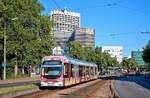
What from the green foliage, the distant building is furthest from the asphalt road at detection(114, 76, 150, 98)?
the green foliage

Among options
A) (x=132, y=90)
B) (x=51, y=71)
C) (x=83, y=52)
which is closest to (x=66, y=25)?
(x=132, y=90)

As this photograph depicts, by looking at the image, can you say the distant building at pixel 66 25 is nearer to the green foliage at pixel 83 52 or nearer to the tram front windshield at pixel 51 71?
the green foliage at pixel 83 52

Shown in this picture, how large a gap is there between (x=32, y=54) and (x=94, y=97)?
2372 inches

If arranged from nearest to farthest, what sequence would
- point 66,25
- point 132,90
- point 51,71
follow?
point 51,71 → point 132,90 → point 66,25

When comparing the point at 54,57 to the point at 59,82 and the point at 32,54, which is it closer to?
the point at 59,82

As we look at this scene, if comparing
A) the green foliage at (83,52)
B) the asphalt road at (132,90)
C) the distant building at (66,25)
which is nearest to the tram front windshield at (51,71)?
the asphalt road at (132,90)

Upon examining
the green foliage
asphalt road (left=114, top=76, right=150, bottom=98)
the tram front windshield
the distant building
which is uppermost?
the distant building

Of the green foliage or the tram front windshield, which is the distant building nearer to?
the green foliage

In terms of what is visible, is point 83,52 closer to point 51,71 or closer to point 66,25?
point 66,25

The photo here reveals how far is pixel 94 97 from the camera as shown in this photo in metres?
33.3

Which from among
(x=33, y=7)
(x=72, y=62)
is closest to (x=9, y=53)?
(x=33, y=7)

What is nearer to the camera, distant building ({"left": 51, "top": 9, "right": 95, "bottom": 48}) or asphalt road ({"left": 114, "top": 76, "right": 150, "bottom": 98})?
asphalt road ({"left": 114, "top": 76, "right": 150, "bottom": 98})

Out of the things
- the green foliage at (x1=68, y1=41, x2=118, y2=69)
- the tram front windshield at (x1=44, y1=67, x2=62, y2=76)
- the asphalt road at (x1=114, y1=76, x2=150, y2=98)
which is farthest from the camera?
the green foliage at (x1=68, y1=41, x2=118, y2=69)

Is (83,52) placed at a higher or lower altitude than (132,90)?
higher
